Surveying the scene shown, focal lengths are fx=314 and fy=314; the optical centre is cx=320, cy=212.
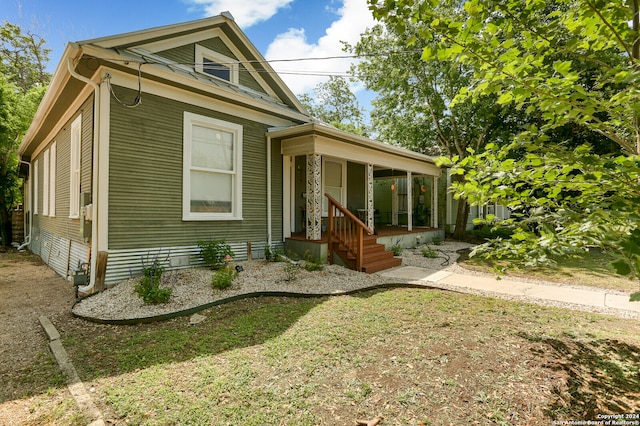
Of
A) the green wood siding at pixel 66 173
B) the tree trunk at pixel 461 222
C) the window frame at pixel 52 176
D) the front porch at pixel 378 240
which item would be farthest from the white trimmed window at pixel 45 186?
the tree trunk at pixel 461 222

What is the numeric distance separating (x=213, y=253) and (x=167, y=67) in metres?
3.50

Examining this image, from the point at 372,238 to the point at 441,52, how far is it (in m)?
5.86

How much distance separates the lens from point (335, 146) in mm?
7734

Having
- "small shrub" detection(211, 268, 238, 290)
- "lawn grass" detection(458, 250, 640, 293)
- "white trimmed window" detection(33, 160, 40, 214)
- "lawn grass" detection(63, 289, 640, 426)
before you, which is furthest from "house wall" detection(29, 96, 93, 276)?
"lawn grass" detection(458, 250, 640, 293)

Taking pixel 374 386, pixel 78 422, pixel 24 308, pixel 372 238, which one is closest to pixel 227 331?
pixel 78 422

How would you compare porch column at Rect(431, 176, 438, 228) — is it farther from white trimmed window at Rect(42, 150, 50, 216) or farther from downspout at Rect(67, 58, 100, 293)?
white trimmed window at Rect(42, 150, 50, 216)

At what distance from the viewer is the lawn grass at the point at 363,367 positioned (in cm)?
221

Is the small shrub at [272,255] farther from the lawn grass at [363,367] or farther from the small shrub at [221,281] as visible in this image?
the lawn grass at [363,367]

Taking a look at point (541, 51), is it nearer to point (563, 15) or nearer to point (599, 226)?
point (563, 15)

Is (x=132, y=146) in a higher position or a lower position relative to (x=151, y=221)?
higher

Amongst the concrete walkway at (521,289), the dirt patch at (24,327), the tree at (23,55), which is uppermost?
the tree at (23,55)

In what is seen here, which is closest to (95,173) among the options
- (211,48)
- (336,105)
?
(211,48)

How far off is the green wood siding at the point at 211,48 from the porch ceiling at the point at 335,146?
1.51 meters

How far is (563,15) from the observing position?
2.28 metres
